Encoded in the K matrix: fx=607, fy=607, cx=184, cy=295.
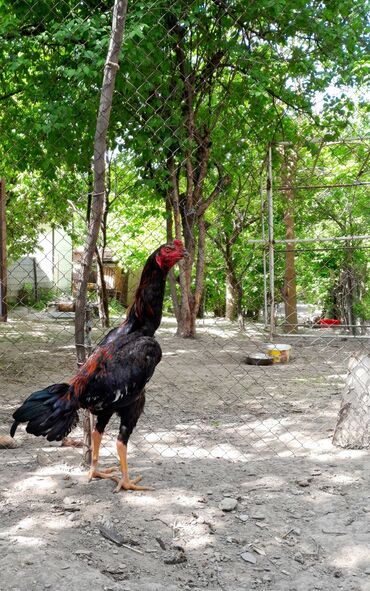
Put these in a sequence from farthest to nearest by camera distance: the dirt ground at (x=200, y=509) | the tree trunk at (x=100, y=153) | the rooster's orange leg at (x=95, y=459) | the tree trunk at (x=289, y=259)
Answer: the tree trunk at (x=289, y=259), the rooster's orange leg at (x=95, y=459), the tree trunk at (x=100, y=153), the dirt ground at (x=200, y=509)

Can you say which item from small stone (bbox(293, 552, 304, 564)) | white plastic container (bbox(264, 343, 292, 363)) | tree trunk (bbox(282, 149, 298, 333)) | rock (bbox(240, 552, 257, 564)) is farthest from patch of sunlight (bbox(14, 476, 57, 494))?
tree trunk (bbox(282, 149, 298, 333))

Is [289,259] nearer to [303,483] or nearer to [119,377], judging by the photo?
[303,483]

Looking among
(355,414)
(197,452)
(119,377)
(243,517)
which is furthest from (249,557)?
(355,414)

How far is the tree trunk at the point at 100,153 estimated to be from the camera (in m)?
2.82

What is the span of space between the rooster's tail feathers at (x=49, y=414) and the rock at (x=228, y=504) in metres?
0.83

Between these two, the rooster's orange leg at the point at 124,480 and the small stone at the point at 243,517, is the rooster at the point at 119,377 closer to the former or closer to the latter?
the rooster's orange leg at the point at 124,480

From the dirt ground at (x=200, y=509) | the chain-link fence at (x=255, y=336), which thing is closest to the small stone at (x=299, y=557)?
the dirt ground at (x=200, y=509)

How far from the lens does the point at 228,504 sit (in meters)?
2.94

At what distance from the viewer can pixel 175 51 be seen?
550 centimetres

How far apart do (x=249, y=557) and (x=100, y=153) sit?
1940 mm

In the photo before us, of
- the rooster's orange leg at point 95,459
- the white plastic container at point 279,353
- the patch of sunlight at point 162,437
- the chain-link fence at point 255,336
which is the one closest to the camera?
the rooster's orange leg at point 95,459

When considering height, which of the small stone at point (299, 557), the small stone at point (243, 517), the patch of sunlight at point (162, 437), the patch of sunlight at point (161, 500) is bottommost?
the small stone at point (299, 557)

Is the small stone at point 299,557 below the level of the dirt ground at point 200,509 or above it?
below

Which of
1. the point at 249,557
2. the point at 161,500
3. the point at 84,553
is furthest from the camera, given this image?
the point at 161,500
